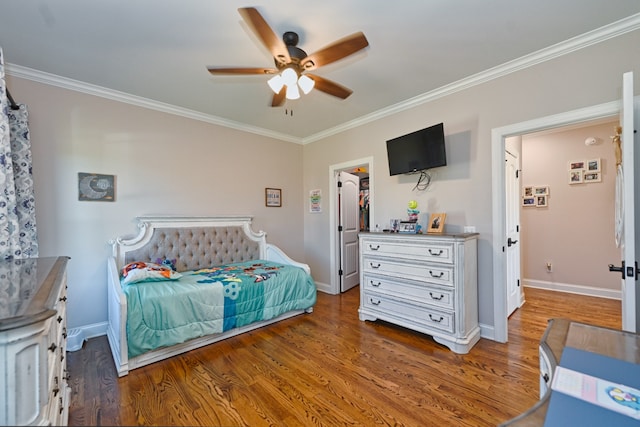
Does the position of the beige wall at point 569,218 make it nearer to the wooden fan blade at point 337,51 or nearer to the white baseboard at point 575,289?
the white baseboard at point 575,289

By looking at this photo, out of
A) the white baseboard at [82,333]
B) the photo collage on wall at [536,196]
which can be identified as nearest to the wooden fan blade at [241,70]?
the white baseboard at [82,333]

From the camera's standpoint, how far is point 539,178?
4488mm

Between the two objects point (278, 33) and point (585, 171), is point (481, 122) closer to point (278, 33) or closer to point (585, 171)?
point (278, 33)

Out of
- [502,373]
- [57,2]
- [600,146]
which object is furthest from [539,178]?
[57,2]

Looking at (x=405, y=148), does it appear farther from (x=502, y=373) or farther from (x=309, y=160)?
(x=502, y=373)

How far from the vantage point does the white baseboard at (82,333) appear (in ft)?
8.14

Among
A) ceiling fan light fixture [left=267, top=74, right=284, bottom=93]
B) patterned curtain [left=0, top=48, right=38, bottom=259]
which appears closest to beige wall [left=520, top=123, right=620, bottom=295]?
ceiling fan light fixture [left=267, top=74, right=284, bottom=93]

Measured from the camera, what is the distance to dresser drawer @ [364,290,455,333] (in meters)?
2.52

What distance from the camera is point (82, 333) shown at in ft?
8.64

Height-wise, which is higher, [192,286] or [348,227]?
[348,227]

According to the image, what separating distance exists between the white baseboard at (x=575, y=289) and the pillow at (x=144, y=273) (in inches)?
207

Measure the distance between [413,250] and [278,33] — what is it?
7.31 ft

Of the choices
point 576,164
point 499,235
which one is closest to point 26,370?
point 499,235

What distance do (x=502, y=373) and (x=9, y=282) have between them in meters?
3.04
